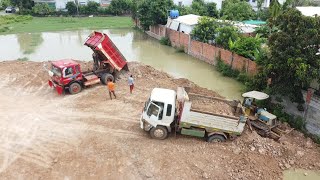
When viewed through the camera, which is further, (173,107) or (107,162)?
(173,107)

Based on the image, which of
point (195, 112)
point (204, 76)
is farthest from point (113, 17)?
point (195, 112)

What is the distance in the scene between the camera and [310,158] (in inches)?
467

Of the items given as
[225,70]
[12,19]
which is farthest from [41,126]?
[12,19]

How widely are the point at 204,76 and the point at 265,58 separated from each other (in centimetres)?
721

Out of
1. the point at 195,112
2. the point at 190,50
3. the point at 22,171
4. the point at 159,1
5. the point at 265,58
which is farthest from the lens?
the point at 159,1

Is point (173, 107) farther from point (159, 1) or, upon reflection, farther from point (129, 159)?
point (159, 1)

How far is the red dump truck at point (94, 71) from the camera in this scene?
1661 centimetres

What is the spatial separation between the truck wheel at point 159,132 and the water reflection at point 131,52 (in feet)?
25.5

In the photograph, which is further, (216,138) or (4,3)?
(4,3)

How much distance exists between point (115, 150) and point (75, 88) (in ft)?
22.2

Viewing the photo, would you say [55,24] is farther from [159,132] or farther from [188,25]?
[159,132]

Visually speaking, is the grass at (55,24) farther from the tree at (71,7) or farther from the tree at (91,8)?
the tree at (71,7)

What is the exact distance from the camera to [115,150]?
11523 millimetres

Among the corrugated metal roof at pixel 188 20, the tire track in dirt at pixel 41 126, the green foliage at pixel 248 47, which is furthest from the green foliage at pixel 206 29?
the tire track in dirt at pixel 41 126
